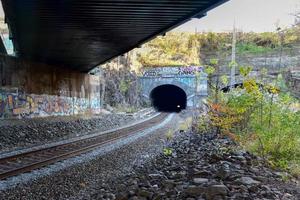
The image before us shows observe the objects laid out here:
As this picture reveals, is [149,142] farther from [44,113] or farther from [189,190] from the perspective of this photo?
[189,190]

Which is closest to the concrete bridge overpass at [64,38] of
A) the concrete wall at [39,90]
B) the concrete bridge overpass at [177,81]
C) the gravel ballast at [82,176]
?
the concrete wall at [39,90]

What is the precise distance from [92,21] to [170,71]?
105 ft

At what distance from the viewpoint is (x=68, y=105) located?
24969mm

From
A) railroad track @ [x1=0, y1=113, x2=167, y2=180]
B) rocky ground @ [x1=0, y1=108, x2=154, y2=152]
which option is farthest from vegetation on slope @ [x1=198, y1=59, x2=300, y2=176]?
rocky ground @ [x1=0, y1=108, x2=154, y2=152]

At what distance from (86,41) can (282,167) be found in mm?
9047

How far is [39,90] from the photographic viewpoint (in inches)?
831

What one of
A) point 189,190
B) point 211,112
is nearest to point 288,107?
point 211,112

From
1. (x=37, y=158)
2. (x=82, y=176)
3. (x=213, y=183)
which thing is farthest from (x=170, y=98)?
(x=213, y=183)

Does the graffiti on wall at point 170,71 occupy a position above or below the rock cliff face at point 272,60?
below

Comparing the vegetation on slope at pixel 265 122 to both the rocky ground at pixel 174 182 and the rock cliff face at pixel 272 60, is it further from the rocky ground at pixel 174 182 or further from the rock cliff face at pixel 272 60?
the rock cliff face at pixel 272 60

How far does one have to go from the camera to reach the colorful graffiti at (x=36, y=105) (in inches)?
689

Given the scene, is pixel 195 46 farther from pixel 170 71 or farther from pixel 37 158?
pixel 37 158

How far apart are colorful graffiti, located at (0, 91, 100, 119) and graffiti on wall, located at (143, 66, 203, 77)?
15.4 metres

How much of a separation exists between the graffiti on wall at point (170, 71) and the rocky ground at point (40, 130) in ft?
61.2
